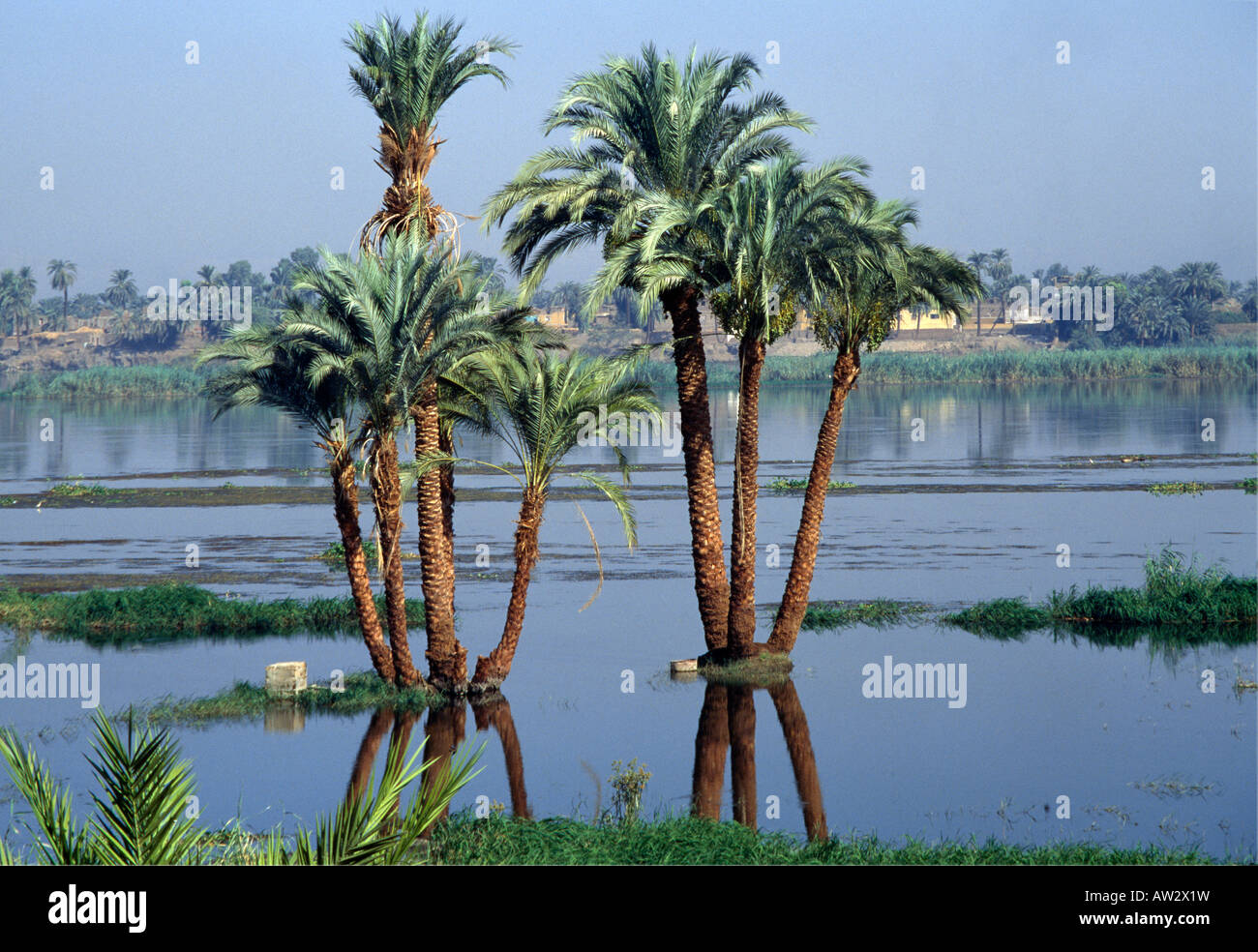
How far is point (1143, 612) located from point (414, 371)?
1804 cm

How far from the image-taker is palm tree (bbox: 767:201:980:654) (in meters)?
26.2

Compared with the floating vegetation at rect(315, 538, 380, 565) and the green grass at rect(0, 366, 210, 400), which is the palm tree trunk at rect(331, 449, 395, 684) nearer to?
the floating vegetation at rect(315, 538, 380, 565)

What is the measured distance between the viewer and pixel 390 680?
85.0 ft

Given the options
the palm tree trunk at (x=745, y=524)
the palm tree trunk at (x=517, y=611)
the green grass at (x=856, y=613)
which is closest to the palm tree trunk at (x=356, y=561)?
the palm tree trunk at (x=517, y=611)

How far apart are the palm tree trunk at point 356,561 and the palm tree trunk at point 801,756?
7.34 metres

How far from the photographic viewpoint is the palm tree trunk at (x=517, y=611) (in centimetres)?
2584

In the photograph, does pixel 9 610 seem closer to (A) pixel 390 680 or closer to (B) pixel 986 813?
(A) pixel 390 680

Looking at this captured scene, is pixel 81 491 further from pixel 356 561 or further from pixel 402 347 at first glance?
pixel 402 347

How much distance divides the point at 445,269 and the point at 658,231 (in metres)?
3.99

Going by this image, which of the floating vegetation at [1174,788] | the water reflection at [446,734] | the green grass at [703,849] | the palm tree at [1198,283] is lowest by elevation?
the floating vegetation at [1174,788]

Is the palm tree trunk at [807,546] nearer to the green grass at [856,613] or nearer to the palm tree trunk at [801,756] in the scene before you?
the palm tree trunk at [801,756]

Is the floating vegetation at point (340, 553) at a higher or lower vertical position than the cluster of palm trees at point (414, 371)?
lower

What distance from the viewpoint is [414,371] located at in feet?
80.7
